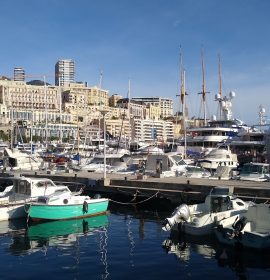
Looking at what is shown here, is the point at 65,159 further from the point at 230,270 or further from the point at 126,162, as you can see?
the point at 230,270

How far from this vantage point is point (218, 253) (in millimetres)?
18344

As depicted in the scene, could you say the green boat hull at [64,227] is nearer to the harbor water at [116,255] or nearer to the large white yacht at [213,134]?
the harbor water at [116,255]

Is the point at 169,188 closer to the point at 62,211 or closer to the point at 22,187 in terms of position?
the point at 62,211

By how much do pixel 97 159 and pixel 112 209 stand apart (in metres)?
22.9

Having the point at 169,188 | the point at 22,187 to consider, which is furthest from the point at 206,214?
the point at 22,187

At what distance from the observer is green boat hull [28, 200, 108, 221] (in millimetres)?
24969

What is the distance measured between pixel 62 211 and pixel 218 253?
10.5 metres

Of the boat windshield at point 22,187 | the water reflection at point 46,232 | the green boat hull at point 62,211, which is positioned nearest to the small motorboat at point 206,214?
the water reflection at point 46,232

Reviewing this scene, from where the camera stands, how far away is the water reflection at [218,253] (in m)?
16.8

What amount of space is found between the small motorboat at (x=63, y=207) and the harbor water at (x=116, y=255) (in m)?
0.72

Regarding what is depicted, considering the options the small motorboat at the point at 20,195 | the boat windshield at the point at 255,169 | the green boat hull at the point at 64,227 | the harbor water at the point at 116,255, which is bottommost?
the harbor water at the point at 116,255

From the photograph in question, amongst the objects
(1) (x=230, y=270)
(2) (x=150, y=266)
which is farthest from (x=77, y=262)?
(1) (x=230, y=270)

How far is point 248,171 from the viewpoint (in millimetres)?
36438

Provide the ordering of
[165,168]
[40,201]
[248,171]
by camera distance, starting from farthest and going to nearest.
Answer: [165,168] < [248,171] < [40,201]
